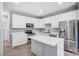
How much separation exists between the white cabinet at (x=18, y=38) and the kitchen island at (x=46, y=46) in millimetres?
144

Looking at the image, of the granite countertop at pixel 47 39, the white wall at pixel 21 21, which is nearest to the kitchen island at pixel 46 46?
the granite countertop at pixel 47 39

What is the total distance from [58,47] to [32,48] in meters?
0.45

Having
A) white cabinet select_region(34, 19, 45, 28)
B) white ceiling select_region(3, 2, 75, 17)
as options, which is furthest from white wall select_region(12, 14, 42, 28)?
white ceiling select_region(3, 2, 75, 17)

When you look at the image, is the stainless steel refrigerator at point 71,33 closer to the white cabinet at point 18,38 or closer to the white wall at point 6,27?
the white cabinet at point 18,38

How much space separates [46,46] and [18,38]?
51 centimetres

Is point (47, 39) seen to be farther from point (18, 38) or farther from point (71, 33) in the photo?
point (71, 33)

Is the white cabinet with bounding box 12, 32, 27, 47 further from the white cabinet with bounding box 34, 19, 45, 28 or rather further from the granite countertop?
the white cabinet with bounding box 34, 19, 45, 28

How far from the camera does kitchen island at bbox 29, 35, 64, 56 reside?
1.22 m

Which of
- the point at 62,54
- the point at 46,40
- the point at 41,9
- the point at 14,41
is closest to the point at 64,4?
the point at 41,9

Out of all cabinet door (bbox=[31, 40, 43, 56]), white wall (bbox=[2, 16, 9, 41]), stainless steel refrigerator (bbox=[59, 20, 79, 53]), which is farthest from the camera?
stainless steel refrigerator (bbox=[59, 20, 79, 53])

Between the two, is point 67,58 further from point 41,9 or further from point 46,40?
point 41,9

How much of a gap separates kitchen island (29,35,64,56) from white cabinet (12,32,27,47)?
0.14 meters

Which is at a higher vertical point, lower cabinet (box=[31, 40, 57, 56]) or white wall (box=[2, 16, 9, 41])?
white wall (box=[2, 16, 9, 41])

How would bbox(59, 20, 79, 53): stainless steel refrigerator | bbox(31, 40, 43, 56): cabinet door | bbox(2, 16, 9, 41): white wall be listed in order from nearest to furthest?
bbox(2, 16, 9, 41): white wall < bbox(31, 40, 43, 56): cabinet door < bbox(59, 20, 79, 53): stainless steel refrigerator
